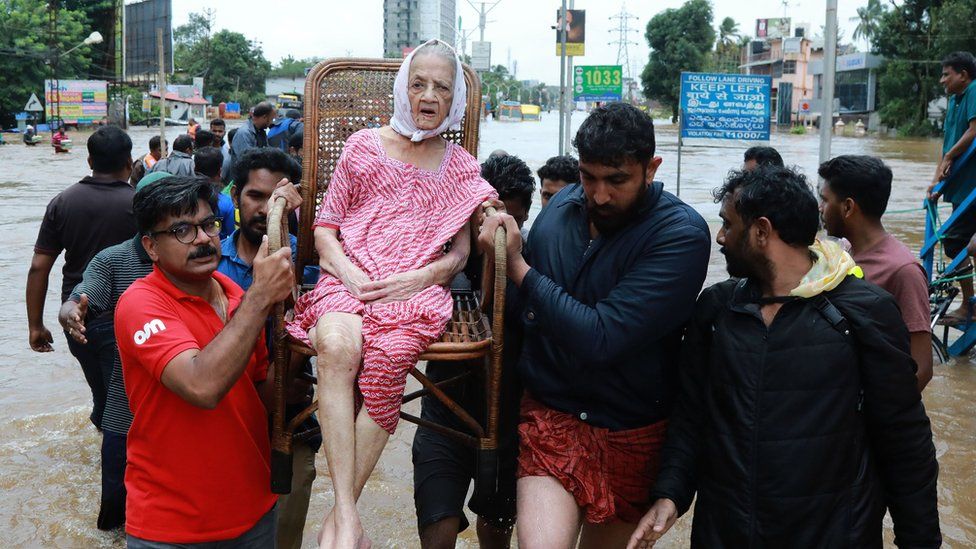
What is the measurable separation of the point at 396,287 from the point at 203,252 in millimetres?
585

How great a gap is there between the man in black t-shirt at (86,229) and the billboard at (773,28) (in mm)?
85585

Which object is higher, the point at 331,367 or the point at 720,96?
the point at 720,96

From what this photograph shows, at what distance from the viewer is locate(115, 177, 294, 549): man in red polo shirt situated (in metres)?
2.42

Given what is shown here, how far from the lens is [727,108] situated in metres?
11.5

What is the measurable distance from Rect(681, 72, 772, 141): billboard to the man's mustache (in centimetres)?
959

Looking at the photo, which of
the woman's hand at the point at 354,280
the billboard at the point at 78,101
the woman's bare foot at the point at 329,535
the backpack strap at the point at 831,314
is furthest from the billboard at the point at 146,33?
the backpack strap at the point at 831,314

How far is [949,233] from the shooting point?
Answer: 7.02 m

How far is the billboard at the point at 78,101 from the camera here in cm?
4212

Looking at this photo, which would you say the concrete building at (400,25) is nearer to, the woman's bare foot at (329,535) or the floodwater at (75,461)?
the floodwater at (75,461)

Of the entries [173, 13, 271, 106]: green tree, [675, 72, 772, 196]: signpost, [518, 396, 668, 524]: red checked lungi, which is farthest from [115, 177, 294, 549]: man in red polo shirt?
[173, 13, 271, 106]: green tree

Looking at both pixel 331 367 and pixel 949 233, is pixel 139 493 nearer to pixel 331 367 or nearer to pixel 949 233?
pixel 331 367

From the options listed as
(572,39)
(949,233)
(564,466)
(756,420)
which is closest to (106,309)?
(564,466)

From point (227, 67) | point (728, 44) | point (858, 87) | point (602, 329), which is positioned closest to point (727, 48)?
point (728, 44)

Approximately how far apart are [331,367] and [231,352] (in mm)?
300
